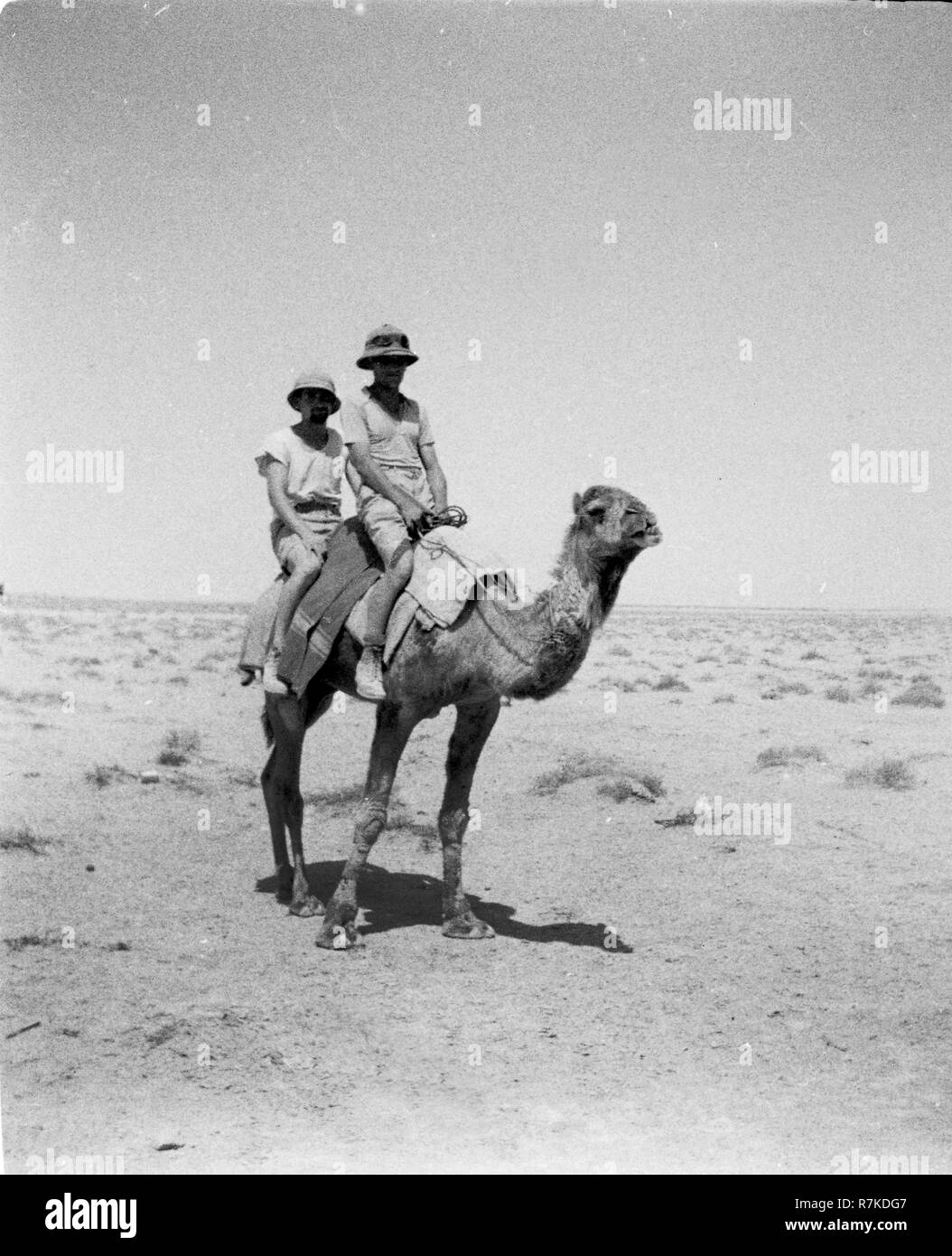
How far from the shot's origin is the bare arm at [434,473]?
340 inches

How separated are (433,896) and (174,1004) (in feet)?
9.54

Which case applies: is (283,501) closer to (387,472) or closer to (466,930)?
(387,472)

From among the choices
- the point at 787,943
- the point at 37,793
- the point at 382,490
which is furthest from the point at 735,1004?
the point at 37,793

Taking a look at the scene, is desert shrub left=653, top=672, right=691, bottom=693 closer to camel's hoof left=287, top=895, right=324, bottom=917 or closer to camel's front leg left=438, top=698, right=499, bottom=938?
camel's hoof left=287, top=895, right=324, bottom=917

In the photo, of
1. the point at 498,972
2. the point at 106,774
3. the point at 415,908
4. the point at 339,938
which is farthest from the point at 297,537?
the point at 106,774

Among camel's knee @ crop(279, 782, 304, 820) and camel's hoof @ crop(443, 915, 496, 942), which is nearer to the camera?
camel's hoof @ crop(443, 915, 496, 942)

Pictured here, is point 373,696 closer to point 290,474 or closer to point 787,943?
point 290,474

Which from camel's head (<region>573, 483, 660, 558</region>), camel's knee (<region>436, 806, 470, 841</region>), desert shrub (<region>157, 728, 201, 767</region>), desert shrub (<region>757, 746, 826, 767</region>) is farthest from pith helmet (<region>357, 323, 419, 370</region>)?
desert shrub (<region>757, 746, 826, 767</region>)

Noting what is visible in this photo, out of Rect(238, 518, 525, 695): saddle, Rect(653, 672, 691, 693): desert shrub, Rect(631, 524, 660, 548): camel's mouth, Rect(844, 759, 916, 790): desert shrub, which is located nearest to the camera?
Rect(631, 524, 660, 548): camel's mouth

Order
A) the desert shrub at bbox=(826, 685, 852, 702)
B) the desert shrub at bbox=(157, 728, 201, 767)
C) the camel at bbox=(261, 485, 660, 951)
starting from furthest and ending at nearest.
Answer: the desert shrub at bbox=(826, 685, 852, 702) < the desert shrub at bbox=(157, 728, 201, 767) < the camel at bbox=(261, 485, 660, 951)

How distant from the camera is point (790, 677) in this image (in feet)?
98.1

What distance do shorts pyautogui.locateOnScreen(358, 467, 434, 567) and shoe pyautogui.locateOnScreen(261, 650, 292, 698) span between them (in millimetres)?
1094

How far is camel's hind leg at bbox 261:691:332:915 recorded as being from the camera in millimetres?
9242
